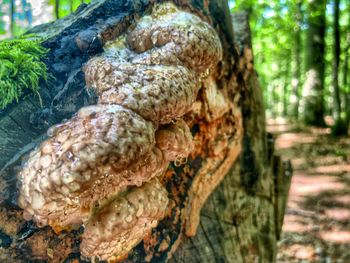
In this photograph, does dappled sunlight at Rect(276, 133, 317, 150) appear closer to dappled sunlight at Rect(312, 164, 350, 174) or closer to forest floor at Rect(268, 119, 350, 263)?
forest floor at Rect(268, 119, 350, 263)

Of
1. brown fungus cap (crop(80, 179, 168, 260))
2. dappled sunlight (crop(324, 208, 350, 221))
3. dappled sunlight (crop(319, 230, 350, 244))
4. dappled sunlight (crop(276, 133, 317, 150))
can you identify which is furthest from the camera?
dappled sunlight (crop(276, 133, 317, 150))

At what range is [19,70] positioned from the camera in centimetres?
150

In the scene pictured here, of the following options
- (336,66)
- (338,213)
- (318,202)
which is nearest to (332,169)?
(318,202)

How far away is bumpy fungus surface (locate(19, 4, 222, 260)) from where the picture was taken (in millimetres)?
1041

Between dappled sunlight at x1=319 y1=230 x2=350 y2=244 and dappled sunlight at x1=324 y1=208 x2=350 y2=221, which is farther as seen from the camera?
dappled sunlight at x1=324 y1=208 x2=350 y2=221

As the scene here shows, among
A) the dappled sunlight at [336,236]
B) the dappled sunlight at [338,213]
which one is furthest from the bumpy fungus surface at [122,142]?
the dappled sunlight at [338,213]

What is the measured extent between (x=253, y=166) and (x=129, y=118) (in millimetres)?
1662

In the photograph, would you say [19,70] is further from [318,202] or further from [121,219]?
[318,202]

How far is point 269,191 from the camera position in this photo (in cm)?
271

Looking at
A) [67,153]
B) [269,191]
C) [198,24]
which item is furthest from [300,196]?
[67,153]

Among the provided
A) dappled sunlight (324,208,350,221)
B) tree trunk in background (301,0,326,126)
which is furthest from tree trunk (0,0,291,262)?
tree trunk in background (301,0,326,126)

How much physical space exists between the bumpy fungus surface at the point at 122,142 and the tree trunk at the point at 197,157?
111mm

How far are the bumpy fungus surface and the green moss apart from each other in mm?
239

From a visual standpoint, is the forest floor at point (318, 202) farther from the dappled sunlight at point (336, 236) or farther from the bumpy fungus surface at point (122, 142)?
the bumpy fungus surface at point (122, 142)
